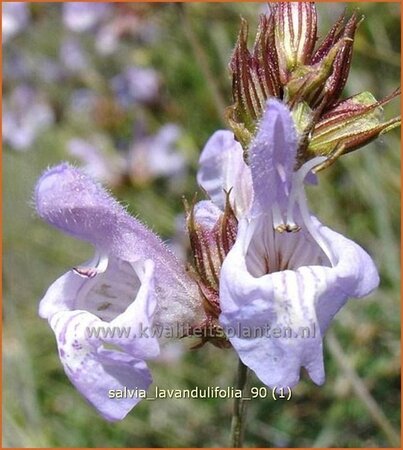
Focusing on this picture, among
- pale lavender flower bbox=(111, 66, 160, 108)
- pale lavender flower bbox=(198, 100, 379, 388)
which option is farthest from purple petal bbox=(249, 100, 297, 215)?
pale lavender flower bbox=(111, 66, 160, 108)

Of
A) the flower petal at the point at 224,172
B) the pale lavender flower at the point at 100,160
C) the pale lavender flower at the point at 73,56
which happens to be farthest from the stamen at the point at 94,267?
the pale lavender flower at the point at 73,56

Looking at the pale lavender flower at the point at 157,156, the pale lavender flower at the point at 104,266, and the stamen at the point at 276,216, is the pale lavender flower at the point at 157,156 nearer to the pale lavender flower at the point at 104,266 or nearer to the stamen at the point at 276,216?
the pale lavender flower at the point at 104,266

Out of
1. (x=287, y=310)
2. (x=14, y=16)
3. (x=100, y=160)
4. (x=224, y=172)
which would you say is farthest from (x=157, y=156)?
(x=287, y=310)

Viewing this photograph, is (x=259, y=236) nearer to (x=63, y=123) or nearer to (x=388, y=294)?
(x=388, y=294)

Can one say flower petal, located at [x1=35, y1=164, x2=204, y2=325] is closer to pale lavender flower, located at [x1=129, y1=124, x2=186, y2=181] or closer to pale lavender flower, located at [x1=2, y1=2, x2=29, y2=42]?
pale lavender flower, located at [x1=129, y1=124, x2=186, y2=181]

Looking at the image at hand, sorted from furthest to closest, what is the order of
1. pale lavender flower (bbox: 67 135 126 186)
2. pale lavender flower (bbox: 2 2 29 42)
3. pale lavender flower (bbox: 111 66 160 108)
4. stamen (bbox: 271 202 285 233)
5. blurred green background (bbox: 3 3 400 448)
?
pale lavender flower (bbox: 111 66 160 108)
pale lavender flower (bbox: 2 2 29 42)
pale lavender flower (bbox: 67 135 126 186)
blurred green background (bbox: 3 3 400 448)
stamen (bbox: 271 202 285 233)

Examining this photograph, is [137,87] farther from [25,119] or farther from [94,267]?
[94,267]

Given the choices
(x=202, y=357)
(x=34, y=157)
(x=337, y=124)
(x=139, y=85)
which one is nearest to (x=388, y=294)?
(x=202, y=357)
